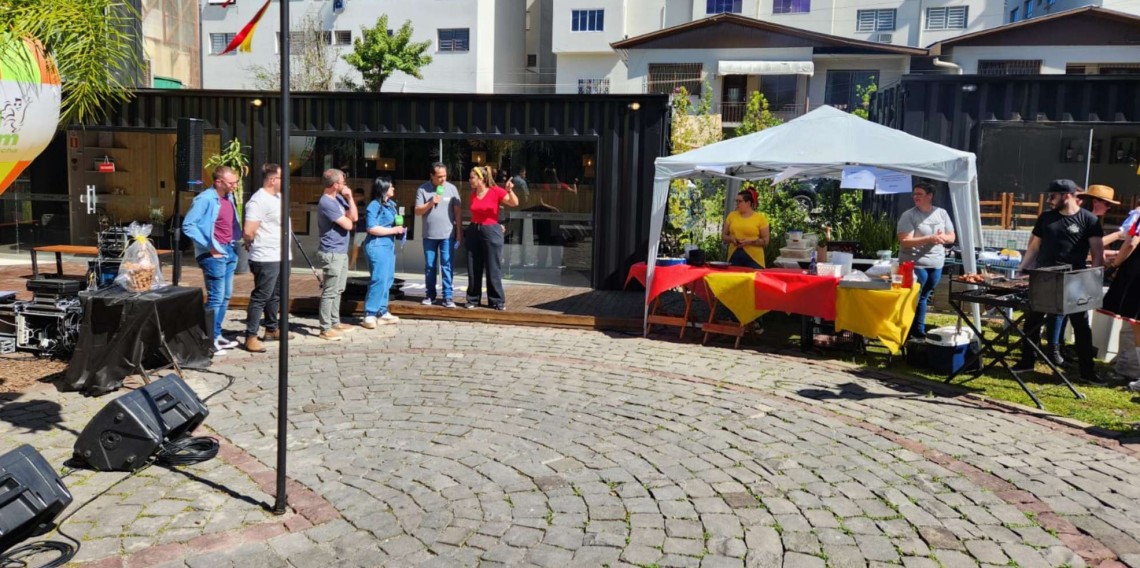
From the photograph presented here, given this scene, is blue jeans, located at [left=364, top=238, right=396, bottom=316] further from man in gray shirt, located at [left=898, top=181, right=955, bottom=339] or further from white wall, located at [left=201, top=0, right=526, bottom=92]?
white wall, located at [left=201, top=0, right=526, bottom=92]

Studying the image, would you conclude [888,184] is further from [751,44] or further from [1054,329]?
[751,44]

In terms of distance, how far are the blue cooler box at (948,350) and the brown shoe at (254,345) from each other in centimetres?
626

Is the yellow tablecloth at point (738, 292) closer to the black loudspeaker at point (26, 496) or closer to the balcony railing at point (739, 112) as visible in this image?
the black loudspeaker at point (26, 496)

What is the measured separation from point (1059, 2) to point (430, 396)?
50264 mm

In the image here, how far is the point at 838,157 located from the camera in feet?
30.8

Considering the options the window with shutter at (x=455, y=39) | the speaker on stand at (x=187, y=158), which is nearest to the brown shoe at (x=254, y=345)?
the speaker on stand at (x=187, y=158)

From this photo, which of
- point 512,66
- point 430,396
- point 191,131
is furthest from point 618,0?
point 430,396

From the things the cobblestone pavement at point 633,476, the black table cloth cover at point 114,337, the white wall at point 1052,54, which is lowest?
the cobblestone pavement at point 633,476

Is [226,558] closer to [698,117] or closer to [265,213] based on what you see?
[265,213]

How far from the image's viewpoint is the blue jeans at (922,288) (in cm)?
918

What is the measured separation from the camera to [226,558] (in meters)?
4.25

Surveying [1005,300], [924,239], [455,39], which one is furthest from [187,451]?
[455,39]

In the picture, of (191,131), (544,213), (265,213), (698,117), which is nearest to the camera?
(265,213)

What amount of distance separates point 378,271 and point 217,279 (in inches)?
77.3
